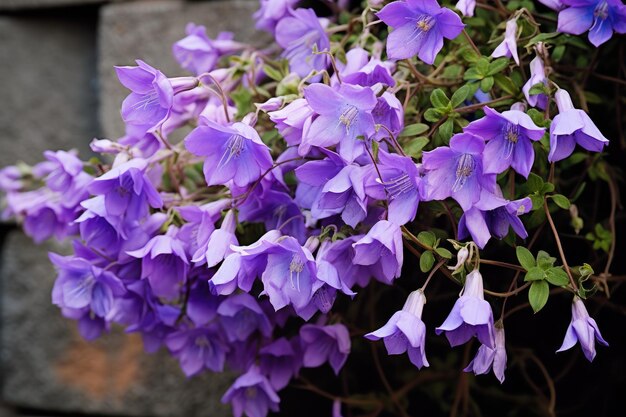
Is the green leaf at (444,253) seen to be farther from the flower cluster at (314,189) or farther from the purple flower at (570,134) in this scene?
the purple flower at (570,134)

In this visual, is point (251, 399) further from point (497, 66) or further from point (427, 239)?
point (497, 66)

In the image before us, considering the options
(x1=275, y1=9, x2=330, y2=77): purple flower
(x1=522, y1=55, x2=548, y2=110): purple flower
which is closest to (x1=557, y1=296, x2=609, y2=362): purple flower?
(x1=522, y1=55, x2=548, y2=110): purple flower

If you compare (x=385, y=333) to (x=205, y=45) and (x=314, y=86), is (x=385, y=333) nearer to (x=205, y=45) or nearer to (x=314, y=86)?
(x=314, y=86)

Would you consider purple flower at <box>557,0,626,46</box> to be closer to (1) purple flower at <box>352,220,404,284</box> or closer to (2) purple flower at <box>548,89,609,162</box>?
(2) purple flower at <box>548,89,609,162</box>

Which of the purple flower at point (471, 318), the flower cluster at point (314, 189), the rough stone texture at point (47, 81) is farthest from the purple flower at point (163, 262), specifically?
the rough stone texture at point (47, 81)

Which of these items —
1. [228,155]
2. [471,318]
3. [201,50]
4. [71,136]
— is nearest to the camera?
[471,318]

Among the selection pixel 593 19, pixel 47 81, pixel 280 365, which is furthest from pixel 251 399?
pixel 47 81

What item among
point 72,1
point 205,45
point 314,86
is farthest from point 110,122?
point 314,86

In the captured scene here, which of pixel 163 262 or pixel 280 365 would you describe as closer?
pixel 163 262
